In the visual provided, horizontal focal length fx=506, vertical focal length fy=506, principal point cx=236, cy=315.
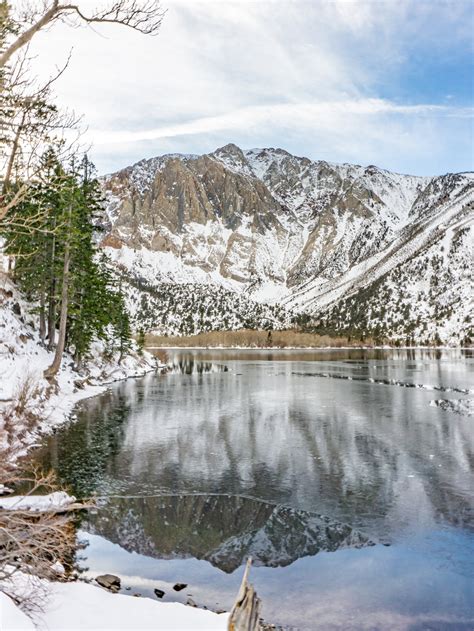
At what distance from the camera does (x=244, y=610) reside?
4.39 m

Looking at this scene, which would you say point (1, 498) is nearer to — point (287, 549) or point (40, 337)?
point (287, 549)

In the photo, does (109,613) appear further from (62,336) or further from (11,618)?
(62,336)

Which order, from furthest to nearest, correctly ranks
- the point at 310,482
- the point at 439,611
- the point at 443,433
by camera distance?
the point at 443,433
the point at 310,482
the point at 439,611

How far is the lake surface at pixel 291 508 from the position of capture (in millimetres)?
9500

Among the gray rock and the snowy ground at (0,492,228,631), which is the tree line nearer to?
the gray rock

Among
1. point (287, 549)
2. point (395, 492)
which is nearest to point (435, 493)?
point (395, 492)

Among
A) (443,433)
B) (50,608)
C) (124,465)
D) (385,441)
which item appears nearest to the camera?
(50,608)

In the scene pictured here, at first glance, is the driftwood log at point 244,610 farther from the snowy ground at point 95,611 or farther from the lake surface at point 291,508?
the lake surface at point 291,508

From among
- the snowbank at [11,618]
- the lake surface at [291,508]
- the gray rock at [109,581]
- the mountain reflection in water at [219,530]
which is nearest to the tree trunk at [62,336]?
the lake surface at [291,508]

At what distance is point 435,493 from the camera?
15.3m

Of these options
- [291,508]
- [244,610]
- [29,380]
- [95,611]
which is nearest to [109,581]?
[95,611]

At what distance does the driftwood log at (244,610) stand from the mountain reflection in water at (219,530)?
642cm

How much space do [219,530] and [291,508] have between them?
7.64 ft

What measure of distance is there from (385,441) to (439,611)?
44.9ft
